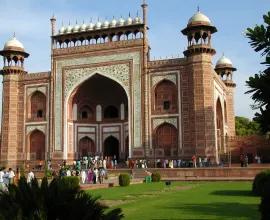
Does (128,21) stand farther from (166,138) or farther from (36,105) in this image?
(36,105)

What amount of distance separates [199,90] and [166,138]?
3314 mm

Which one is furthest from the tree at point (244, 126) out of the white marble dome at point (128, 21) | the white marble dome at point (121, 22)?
the white marble dome at point (121, 22)

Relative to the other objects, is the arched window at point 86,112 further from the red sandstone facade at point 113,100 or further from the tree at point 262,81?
the tree at point 262,81

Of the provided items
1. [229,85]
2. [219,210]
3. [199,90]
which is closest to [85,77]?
[199,90]

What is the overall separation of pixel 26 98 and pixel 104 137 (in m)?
5.43

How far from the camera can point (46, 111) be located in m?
25.2

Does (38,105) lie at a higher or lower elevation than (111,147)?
higher

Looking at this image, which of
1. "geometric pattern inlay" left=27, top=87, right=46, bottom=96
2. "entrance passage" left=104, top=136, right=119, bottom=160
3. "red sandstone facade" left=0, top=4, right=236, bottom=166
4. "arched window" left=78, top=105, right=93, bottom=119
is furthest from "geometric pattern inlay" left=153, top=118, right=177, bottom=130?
"geometric pattern inlay" left=27, top=87, right=46, bottom=96

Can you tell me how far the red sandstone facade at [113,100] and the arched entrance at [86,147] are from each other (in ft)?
0.21

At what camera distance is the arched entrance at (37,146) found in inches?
992

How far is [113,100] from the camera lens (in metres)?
27.3

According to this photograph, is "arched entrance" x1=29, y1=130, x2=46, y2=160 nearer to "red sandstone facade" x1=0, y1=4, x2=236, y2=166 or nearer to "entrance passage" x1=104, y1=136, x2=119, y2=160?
"red sandstone facade" x1=0, y1=4, x2=236, y2=166

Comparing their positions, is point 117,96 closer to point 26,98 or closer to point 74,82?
point 74,82

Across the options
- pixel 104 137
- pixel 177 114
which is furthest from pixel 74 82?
pixel 177 114
